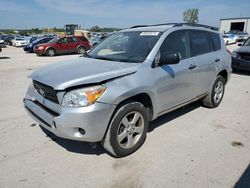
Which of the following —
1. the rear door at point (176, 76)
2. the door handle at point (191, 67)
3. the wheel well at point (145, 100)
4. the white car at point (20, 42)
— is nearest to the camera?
the wheel well at point (145, 100)

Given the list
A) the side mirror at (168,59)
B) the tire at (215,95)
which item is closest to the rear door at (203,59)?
the tire at (215,95)

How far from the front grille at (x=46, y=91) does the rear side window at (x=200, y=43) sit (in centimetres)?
270

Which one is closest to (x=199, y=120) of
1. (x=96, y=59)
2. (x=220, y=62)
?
(x=220, y=62)

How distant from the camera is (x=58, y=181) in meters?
2.90

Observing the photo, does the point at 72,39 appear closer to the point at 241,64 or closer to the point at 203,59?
the point at 241,64

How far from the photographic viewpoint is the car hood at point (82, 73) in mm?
2959

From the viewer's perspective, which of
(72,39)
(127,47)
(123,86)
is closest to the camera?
(123,86)

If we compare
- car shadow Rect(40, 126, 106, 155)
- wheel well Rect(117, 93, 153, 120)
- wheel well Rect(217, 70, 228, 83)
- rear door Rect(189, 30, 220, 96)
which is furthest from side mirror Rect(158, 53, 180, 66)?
wheel well Rect(217, 70, 228, 83)

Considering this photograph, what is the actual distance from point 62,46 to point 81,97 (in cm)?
1789

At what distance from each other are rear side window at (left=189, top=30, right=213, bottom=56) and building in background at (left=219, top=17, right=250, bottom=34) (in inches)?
2384

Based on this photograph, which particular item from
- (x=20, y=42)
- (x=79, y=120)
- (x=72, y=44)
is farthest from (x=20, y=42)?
(x=79, y=120)

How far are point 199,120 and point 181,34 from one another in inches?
68.3

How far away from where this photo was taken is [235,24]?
202ft

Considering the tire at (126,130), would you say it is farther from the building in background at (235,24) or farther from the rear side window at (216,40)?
the building in background at (235,24)
